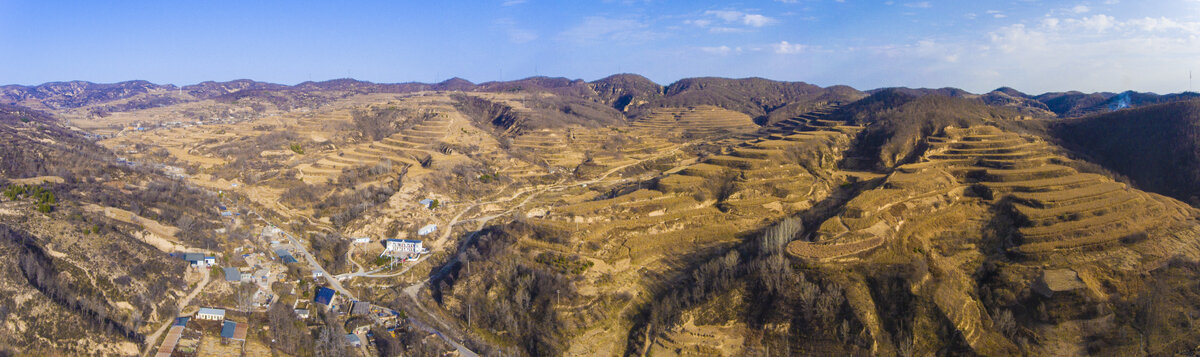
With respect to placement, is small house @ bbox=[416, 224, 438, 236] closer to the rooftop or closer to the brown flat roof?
the rooftop

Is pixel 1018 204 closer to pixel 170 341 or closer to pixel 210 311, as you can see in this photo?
pixel 210 311

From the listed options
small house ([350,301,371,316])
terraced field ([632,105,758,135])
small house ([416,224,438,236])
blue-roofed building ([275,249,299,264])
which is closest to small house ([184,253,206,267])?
blue-roofed building ([275,249,299,264])

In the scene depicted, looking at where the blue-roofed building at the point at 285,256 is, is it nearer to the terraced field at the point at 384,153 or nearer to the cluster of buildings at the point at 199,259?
the cluster of buildings at the point at 199,259

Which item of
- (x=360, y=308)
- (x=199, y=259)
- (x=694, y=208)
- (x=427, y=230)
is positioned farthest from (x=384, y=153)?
(x=694, y=208)

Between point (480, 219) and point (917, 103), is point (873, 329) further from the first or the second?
point (917, 103)

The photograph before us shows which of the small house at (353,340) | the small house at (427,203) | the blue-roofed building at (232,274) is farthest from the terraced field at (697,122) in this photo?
the small house at (353,340)

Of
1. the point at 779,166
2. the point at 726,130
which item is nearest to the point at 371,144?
the point at 779,166
